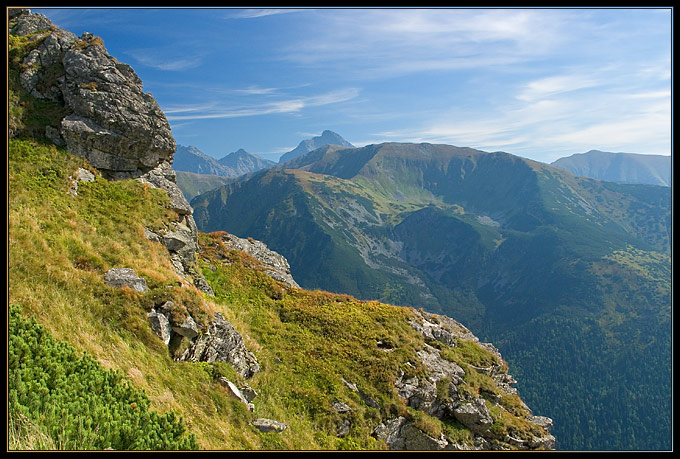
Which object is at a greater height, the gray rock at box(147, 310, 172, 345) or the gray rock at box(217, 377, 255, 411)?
the gray rock at box(147, 310, 172, 345)

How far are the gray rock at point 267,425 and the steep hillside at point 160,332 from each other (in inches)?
2.9

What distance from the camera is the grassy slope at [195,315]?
40.1 feet

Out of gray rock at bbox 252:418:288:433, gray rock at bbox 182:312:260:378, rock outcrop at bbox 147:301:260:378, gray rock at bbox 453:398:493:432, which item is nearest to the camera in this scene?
gray rock at bbox 252:418:288:433

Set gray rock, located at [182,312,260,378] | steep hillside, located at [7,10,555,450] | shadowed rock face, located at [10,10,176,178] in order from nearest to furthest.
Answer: steep hillside, located at [7,10,555,450], gray rock, located at [182,312,260,378], shadowed rock face, located at [10,10,176,178]

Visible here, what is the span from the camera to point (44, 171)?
73.6ft

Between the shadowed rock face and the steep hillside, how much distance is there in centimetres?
12

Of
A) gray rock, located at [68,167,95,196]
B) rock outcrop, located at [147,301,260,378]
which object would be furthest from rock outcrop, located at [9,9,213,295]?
rock outcrop, located at [147,301,260,378]

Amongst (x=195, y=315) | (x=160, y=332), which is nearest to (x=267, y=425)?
(x=160, y=332)

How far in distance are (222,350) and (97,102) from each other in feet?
72.5

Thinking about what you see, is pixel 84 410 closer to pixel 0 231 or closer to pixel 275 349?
pixel 0 231

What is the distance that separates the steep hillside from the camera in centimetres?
976

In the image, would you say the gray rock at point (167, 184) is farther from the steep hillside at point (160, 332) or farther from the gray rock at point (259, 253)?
the gray rock at point (259, 253)

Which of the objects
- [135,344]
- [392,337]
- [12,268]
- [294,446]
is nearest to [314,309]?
[392,337]

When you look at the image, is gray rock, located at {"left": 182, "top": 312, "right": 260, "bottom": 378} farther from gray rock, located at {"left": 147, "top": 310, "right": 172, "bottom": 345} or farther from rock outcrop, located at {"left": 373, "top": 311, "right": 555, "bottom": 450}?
rock outcrop, located at {"left": 373, "top": 311, "right": 555, "bottom": 450}
